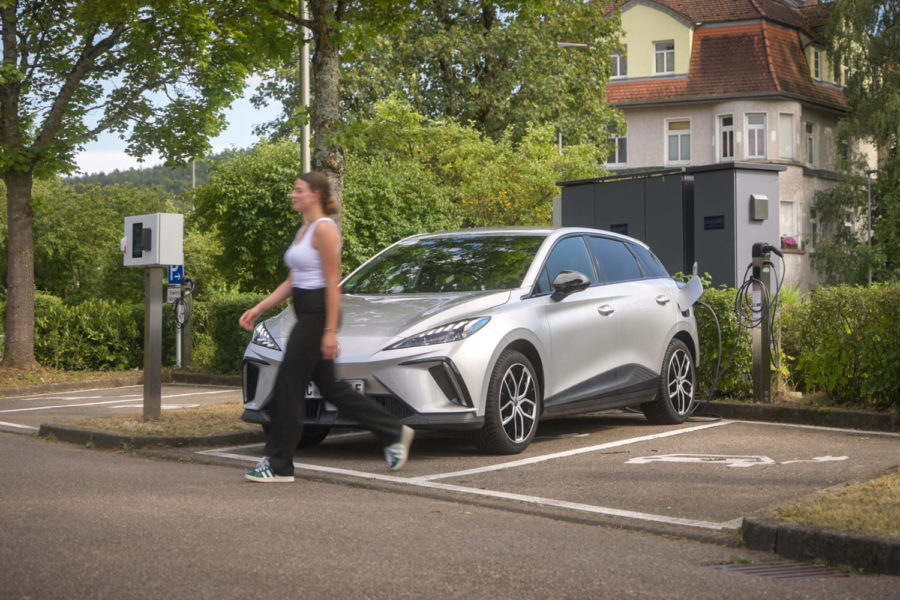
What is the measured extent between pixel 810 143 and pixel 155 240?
4311cm

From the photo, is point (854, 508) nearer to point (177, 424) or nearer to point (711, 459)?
point (711, 459)

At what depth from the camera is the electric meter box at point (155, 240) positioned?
1059 centimetres

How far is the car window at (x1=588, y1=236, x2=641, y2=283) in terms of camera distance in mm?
10500

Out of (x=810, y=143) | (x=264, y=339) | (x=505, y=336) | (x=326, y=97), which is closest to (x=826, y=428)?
(x=505, y=336)

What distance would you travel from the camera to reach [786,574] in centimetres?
524

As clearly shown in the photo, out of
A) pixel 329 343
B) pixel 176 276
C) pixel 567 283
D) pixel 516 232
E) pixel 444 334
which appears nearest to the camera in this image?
pixel 329 343

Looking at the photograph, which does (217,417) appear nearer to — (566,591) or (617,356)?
(617,356)

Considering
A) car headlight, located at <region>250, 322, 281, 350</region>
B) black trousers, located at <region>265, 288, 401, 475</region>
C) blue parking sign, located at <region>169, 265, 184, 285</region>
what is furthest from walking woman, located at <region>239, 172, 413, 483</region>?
blue parking sign, located at <region>169, 265, 184, 285</region>

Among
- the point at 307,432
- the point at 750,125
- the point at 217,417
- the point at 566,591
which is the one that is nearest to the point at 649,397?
the point at 307,432

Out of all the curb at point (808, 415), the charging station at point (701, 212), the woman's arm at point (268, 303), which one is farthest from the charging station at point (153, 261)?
the charging station at point (701, 212)

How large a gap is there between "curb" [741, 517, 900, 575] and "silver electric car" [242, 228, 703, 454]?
9.68 ft

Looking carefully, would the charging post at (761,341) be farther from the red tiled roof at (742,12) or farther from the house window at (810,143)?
the house window at (810,143)

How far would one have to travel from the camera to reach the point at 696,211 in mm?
16953

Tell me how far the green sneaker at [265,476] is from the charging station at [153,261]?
129 inches
